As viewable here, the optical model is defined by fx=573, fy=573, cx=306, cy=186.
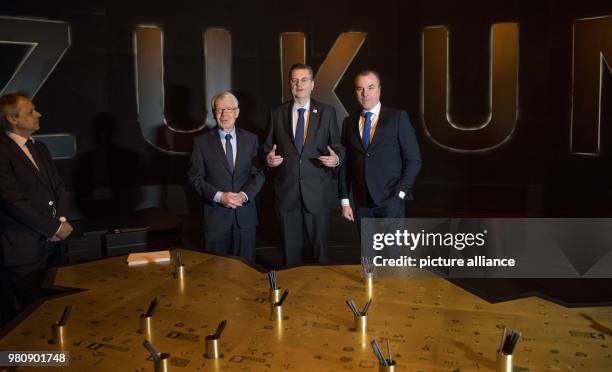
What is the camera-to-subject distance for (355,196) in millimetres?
3695

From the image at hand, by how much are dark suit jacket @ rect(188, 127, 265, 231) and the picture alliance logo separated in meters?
0.84

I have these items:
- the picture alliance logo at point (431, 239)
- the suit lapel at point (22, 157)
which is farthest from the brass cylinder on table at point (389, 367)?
the suit lapel at point (22, 157)

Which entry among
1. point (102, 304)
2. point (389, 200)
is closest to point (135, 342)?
point (102, 304)

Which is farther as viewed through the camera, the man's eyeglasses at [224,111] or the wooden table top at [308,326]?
the man's eyeglasses at [224,111]

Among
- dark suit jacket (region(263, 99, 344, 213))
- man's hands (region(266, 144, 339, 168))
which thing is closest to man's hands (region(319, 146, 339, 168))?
man's hands (region(266, 144, 339, 168))

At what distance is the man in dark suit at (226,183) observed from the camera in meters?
3.63

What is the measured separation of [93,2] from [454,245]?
12.7ft

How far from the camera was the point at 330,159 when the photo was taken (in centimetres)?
358

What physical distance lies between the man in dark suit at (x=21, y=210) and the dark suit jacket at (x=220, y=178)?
85 cm

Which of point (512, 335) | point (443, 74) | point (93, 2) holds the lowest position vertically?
point (512, 335)

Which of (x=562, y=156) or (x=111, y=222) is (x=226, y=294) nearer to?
(x=111, y=222)

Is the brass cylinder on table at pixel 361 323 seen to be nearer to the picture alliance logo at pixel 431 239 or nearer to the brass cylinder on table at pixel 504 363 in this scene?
the brass cylinder on table at pixel 504 363

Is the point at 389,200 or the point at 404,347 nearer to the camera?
the point at 404,347

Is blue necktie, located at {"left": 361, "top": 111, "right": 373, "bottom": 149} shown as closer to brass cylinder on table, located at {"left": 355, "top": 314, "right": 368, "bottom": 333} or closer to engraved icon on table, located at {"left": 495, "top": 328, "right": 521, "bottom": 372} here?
brass cylinder on table, located at {"left": 355, "top": 314, "right": 368, "bottom": 333}
